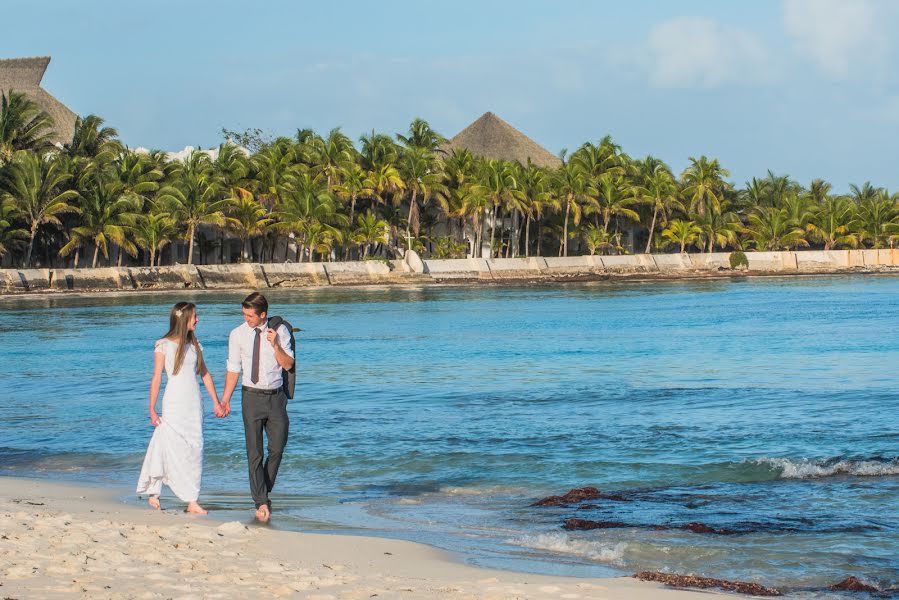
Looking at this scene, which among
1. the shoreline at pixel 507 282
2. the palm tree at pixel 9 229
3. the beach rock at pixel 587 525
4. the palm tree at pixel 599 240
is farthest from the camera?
the palm tree at pixel 599 240

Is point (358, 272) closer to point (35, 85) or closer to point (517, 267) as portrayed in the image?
point (517, 267)

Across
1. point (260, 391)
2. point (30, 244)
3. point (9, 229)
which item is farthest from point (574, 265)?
point (260, 391)

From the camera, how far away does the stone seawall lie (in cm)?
5669

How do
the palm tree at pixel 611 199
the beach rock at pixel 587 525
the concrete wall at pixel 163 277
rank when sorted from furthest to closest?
the palm tree at pixel 611 199 < the concrete wall at pixel 163 277 < the beach rock at pixel 587 525

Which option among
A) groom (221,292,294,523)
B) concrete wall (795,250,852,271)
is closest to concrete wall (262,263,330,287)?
concrete wall (795,250,852,271)

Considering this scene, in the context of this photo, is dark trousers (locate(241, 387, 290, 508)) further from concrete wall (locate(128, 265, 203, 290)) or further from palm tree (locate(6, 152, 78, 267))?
concrete wall (locate(128, 265, 203, 290))

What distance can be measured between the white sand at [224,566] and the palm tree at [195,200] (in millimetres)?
49756

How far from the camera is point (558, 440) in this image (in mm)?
12406

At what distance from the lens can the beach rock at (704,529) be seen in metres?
7.86

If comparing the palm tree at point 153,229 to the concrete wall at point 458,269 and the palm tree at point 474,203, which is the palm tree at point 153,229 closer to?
the concrete wall at point 458,269

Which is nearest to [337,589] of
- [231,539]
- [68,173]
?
[231,539]

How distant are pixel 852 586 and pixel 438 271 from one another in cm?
5982

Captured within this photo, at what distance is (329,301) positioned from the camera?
5125 cm

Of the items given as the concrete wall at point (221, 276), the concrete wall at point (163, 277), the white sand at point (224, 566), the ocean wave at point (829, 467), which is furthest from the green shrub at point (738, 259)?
the white sand at point (224, 566)
